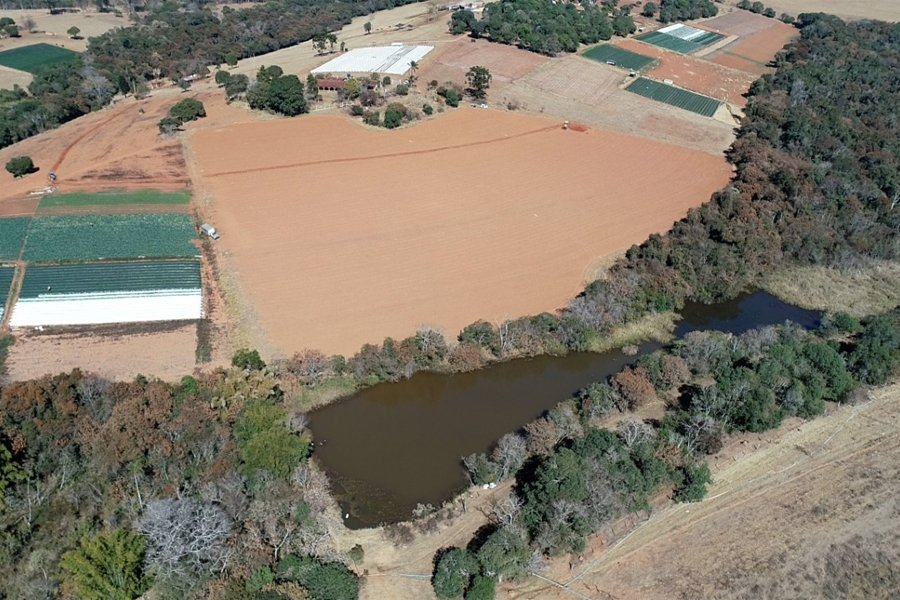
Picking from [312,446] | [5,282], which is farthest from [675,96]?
[5,282]

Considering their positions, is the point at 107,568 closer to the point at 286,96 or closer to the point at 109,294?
the point at 109,294

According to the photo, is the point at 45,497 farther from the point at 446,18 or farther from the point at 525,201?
the point at 446,18

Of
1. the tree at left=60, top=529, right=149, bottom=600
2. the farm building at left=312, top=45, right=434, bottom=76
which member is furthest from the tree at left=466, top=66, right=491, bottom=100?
the tree at left=60, top=529, right=149, bottom=600

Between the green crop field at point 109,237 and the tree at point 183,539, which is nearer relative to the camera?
the tree at point 183,539

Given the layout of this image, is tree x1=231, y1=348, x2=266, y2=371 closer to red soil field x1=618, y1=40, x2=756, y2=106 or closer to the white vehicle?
the white vehicle

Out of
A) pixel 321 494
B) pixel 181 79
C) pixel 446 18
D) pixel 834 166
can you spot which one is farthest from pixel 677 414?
pixel 446 18

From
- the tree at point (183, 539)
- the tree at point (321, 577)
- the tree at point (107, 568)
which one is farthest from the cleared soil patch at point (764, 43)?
the tree at point (107, 568)

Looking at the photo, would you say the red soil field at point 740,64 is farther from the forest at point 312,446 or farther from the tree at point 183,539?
the tree at point 183,539

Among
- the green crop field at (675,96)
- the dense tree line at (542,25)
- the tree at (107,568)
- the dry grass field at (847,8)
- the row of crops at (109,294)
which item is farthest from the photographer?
the dry grass field at (847,8)
